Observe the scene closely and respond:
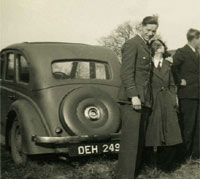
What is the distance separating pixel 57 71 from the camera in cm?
515

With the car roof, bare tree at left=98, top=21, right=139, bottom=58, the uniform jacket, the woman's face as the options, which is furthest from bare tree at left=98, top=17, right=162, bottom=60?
the uniform jacket

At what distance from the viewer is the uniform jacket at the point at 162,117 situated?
13.5ft

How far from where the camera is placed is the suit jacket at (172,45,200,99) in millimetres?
5074

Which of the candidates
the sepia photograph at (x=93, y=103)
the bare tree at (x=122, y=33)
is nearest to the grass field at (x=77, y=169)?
the sepia photograph at (x=93, y=103)

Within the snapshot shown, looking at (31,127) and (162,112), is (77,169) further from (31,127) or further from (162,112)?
(162,112)

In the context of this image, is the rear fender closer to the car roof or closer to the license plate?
the license plate

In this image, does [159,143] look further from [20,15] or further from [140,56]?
[20,15]

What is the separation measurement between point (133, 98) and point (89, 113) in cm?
95

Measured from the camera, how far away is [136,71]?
397 cm

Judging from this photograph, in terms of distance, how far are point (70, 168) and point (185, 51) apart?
7.45 ft

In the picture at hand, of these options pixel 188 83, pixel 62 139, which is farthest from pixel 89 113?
pixel 188 83

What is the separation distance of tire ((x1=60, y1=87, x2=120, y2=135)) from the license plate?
5.8 inches

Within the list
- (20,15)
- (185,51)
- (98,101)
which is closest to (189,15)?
(185,51)

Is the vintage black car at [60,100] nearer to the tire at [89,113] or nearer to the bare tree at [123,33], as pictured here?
the tire at [89,113]
